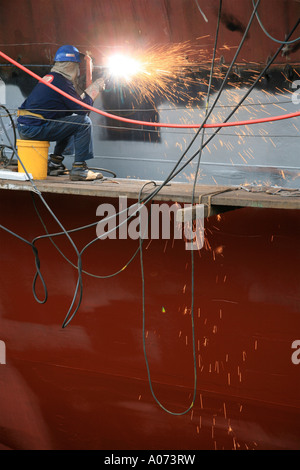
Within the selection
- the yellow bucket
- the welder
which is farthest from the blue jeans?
the yellow bucket

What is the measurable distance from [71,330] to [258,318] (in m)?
1.51

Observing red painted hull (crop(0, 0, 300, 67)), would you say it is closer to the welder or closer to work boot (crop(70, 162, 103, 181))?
the welder

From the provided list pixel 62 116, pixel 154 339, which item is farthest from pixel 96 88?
pixel 154 339

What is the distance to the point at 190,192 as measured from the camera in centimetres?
329

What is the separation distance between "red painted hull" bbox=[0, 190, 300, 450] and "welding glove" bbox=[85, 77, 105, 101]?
82cm

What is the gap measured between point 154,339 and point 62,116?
1833 millimetres

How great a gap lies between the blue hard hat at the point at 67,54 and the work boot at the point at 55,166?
81cm

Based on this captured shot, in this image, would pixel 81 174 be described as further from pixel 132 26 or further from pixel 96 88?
pixel 132 26

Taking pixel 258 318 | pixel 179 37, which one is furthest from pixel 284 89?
pixel 258 318

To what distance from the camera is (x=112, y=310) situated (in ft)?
13.7

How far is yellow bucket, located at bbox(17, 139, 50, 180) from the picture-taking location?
384 centimetres

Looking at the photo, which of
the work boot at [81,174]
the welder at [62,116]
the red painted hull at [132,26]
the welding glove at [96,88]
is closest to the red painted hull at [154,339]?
the work boot at [81,174]

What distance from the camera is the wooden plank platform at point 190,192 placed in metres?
2.93

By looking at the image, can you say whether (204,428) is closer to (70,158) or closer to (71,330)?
(71,330)
